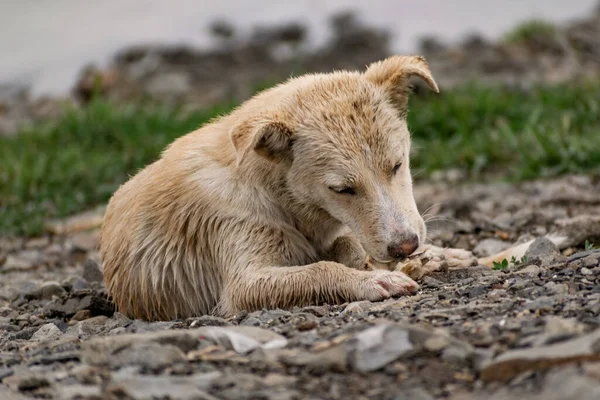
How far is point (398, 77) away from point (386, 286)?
147cm

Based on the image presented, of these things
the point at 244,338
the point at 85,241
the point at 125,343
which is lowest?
the point at 85,241

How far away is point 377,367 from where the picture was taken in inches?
139

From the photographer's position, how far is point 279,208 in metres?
5.55

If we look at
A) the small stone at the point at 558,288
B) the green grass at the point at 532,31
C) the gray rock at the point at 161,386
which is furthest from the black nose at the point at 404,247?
the green grass at the point at 532,31

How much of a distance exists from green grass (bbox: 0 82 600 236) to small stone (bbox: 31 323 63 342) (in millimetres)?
4352

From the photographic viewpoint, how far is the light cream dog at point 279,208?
518 cm

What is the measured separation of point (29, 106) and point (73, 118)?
4276 mm


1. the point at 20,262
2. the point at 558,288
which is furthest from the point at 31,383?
the point at 20,262

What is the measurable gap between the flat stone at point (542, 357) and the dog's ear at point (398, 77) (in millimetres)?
2647

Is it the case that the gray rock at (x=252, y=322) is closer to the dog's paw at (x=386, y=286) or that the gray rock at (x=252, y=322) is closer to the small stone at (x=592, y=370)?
the dog's paw at (x=386, y=286)

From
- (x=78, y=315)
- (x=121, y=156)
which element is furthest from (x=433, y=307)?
(x=121, y=156)

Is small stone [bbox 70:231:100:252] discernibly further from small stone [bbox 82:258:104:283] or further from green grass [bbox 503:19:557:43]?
green grass [bbox 503:19:557:43]

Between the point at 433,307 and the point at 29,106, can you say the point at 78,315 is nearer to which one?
the point at 433,307

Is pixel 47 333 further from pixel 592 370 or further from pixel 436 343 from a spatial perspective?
pixel 592 370
